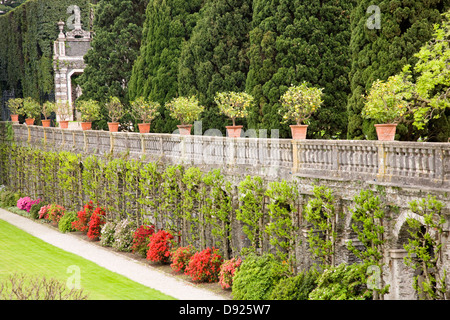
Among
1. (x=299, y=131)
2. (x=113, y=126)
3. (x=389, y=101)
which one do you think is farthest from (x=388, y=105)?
(x=113, y=126)

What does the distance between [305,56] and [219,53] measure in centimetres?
512

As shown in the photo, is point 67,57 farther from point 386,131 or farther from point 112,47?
point 386,131

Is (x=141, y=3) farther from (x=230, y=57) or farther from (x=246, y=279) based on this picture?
(x=246, y=279)

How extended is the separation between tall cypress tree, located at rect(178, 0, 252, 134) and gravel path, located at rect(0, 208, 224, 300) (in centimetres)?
678

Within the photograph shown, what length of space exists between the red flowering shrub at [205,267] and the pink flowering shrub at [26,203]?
20096mm

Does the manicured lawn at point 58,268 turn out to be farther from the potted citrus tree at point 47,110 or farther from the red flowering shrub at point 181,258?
the potted citrus tree at point 47,110

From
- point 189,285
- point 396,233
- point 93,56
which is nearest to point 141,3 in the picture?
point 93,56

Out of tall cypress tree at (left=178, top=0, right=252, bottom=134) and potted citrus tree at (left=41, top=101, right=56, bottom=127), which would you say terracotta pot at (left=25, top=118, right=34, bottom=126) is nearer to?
potted citrus tree at (left=41, top=101, right=56, bottom=127)

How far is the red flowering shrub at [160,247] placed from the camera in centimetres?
2405

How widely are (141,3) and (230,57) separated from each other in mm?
14550

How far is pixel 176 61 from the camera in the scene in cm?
3372

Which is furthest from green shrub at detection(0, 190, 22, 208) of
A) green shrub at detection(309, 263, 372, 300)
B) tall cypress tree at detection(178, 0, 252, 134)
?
green shrub at detection(309, 263, 372, 300)

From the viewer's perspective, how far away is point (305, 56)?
78.5 feet

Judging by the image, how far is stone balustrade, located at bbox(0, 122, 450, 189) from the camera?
13852 millimetres
